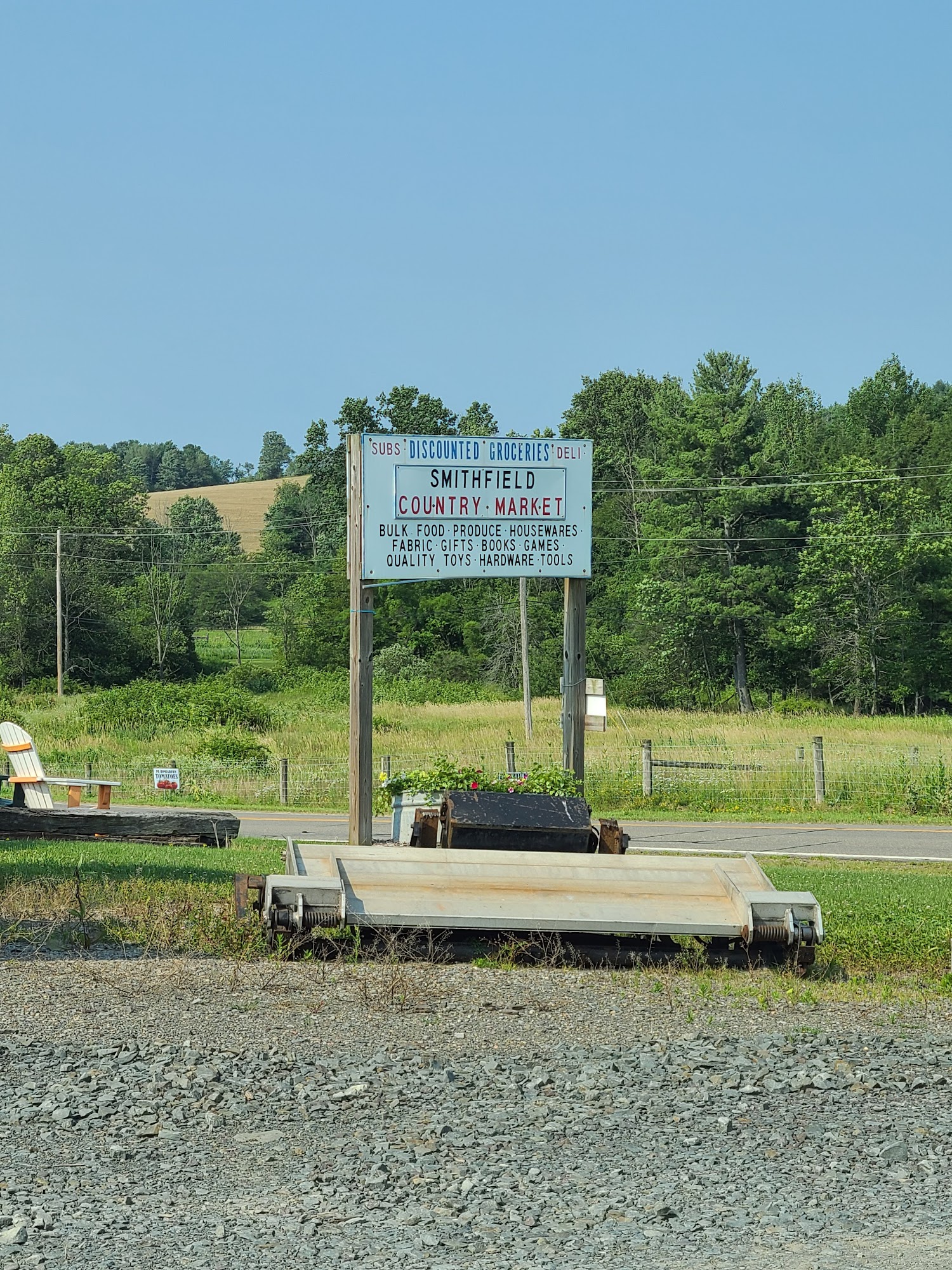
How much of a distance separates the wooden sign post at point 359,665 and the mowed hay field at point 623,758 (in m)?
11.7

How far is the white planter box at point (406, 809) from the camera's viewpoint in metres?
11.6

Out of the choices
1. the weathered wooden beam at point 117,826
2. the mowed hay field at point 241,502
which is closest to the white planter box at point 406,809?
the weathered wooden beam at point 117,826

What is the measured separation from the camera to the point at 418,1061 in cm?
603

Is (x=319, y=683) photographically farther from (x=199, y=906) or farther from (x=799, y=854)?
(x=199, y=906)

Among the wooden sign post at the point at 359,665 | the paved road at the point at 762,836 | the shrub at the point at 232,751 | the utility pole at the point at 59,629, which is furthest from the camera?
the utility pole at the point at 59,629

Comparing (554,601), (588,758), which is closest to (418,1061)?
(588,758)

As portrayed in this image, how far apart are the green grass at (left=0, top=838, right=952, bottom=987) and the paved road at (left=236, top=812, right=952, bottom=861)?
3.49 meters

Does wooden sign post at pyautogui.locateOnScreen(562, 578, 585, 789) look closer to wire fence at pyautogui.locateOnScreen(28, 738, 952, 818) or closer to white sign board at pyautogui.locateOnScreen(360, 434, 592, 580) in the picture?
white sign board at pyautogui.locateOnScreen(360, 434, 592, 580)

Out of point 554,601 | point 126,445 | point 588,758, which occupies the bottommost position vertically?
point 588,758

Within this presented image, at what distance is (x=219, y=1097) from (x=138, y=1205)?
101cm

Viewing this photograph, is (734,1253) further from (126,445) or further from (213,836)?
(126,445)

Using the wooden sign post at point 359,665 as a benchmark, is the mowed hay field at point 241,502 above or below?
above

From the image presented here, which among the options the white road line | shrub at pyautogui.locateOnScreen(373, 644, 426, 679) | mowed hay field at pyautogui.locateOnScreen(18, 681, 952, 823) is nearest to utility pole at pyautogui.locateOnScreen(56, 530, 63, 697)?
mowed hay field at pyautogui.locateOnScreen(18, 681, 952, 823)

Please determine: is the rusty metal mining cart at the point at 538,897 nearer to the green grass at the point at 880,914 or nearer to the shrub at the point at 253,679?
the green grass at the point at 880,914
